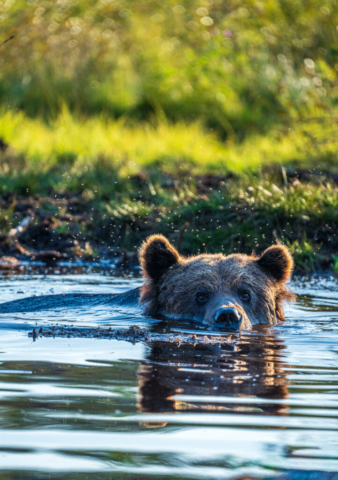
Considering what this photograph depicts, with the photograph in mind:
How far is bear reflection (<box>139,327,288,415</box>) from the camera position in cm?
374

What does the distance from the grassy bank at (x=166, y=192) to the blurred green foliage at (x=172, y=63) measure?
7.85ft

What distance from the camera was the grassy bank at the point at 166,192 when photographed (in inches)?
397

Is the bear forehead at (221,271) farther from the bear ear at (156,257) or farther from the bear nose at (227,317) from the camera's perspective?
the bear nose at (227,317)

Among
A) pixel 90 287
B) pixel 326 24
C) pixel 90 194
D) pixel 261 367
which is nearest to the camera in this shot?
pixel 261 367

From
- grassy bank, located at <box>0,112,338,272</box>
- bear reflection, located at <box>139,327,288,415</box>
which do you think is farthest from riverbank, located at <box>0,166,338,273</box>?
bear reflection, located at <box>139,327,288,415</box>

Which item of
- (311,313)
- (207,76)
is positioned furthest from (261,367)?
(207,76)

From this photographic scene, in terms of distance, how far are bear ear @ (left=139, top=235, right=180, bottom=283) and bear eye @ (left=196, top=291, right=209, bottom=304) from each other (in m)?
0.52

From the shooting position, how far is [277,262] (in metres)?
6.78

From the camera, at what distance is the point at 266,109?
18906 millimetres

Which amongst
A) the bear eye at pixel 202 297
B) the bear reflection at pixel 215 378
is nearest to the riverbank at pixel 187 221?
the bear eye at pixel 202 297

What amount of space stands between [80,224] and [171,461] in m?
8.17

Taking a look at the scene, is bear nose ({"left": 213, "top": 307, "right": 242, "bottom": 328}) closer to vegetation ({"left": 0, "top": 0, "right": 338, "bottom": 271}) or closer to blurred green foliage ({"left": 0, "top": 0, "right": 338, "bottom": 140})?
vegetation ({"left": 0, "top": 0, "right": 338, "bottom": 271})

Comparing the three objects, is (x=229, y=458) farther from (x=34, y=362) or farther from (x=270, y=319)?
(x=270, y=319)

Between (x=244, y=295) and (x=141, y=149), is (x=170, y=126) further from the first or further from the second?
(x=244, y=295)
